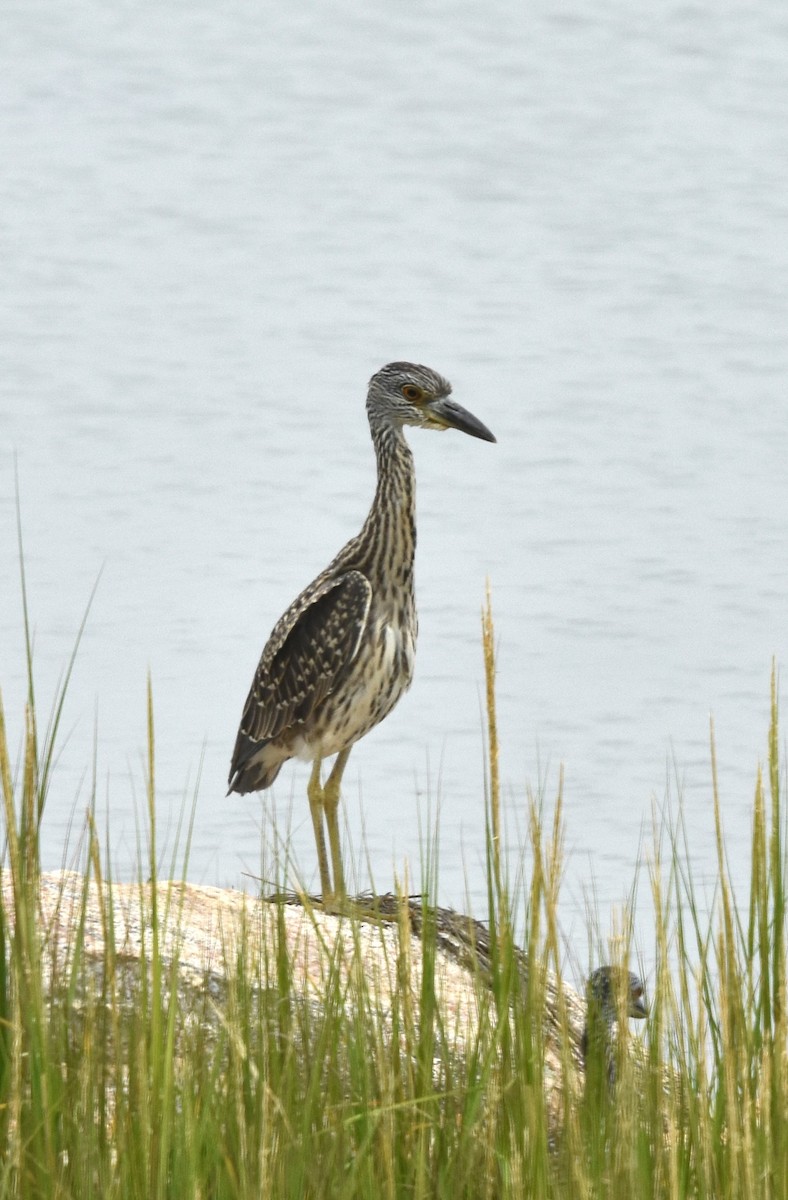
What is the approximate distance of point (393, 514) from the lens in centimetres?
771

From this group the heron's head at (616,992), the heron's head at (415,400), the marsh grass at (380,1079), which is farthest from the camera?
the heron's head at (415,400)

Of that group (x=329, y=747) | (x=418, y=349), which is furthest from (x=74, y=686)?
(x=418, y=349)

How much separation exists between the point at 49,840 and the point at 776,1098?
16.9 ft

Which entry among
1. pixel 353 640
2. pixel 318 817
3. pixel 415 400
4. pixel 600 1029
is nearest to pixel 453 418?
pixel 415 400

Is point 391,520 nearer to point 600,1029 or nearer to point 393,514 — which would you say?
point 393,514

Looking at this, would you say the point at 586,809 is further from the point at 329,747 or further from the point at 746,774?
the point at 329,747

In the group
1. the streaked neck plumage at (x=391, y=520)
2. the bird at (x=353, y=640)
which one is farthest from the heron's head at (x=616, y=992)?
the streaked neck plumage at (x=391, y=520)

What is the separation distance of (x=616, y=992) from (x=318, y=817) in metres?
3.34

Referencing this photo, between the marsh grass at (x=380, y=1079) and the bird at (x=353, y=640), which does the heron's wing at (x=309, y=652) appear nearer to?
the bird at (x=353, y=640)

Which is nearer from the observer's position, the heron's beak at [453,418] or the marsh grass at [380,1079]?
the marsh grass at [380,1079]

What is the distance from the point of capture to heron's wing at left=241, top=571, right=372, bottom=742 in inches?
296

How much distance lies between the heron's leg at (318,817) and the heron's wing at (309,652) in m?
0.19

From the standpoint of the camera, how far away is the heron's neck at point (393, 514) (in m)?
7.66

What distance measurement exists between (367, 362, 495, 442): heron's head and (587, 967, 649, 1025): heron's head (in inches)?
89.6
